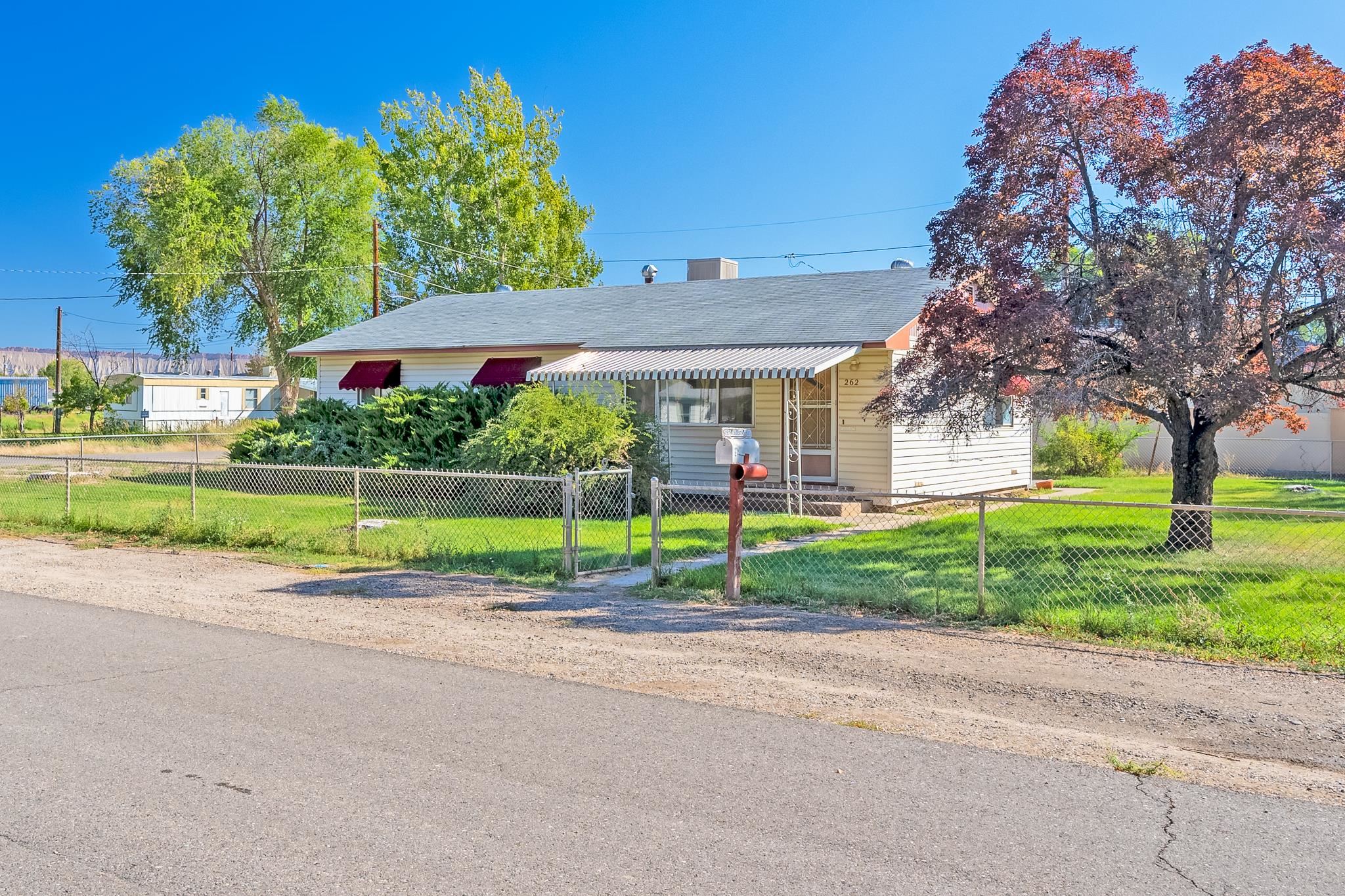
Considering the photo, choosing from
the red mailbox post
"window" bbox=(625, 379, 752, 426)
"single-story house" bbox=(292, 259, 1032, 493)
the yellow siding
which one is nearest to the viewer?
the red mailbox post

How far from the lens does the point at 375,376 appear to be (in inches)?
922

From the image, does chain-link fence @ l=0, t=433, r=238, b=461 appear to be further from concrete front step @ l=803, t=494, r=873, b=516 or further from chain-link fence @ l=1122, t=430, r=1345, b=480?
chain-link fence @ l=1122, t=430, r=1345, b=480

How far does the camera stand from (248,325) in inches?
1829

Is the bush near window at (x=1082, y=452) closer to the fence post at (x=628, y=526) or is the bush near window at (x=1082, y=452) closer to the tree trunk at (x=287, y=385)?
the fence post at (x=628, y=526)

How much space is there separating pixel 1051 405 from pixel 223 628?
763 centimetres

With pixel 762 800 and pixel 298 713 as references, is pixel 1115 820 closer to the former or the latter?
pixel 762 800

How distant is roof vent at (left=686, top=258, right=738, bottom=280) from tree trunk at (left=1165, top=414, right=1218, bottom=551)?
48.9 ft

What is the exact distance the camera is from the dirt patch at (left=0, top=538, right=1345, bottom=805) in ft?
18.2

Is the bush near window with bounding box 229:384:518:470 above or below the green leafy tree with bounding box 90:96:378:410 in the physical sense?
below

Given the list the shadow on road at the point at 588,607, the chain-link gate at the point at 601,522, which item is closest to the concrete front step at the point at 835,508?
the chain-link gate at the point at 601,522

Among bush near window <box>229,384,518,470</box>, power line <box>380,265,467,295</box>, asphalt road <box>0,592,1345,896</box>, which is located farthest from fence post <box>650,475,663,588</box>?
power line <box>380,265,467,295</box>

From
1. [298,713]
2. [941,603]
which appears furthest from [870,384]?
[298,713]

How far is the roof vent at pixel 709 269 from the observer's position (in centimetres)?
2584

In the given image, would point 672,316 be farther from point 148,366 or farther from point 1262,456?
point 148,366
